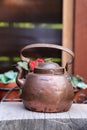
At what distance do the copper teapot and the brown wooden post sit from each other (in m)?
1.30

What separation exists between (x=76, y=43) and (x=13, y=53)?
535 millimetres

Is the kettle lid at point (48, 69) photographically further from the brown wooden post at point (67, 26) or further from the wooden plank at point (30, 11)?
the wooden plank at point (30, 11)

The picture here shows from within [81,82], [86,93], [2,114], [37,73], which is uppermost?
[37,73]

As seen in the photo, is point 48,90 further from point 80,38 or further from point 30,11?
point 30,11

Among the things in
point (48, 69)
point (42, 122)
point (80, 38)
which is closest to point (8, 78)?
point (80, 38)

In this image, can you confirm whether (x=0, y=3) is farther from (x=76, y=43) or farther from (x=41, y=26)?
(x=76, y=43)

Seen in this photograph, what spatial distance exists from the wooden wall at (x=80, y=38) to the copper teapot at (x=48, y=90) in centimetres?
122

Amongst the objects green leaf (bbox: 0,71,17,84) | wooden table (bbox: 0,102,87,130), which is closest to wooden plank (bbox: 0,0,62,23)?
green leaf (bbox: 0,71,17,84)

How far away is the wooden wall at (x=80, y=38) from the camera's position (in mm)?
3096

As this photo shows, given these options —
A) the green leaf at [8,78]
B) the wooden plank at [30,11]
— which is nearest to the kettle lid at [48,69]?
the green leaf at [8,78]

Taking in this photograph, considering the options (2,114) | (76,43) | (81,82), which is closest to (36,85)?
(2,114)

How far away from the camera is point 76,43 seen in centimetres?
312

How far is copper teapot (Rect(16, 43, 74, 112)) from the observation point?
72.6 inches

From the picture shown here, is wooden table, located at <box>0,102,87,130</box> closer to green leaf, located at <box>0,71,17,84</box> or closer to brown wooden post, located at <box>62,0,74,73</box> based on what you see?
green leaf, located at <box>0,71,17,84</box>
